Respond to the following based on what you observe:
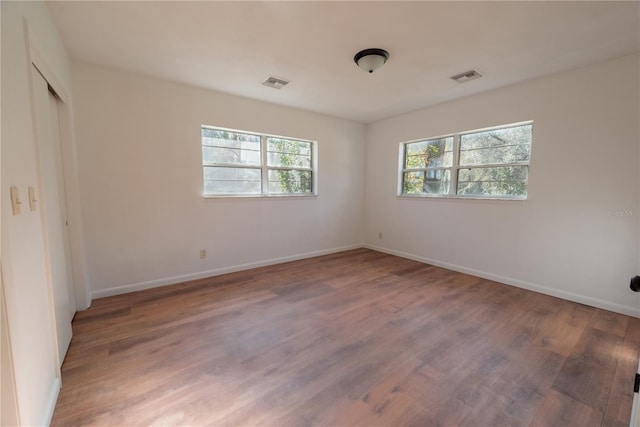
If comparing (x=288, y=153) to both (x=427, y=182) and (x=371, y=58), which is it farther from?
(x=427, y=182)

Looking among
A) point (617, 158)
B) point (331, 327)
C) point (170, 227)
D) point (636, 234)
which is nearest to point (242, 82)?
point (170, 227)

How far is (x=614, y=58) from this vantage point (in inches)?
100

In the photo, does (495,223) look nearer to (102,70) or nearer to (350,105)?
(350,105)

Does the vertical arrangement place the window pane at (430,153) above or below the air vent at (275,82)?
below

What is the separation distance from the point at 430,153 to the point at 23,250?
4.56 m

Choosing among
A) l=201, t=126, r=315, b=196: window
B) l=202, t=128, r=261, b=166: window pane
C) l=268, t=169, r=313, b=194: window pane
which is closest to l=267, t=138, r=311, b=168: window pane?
l=201, t=126, r=315, b=196: window

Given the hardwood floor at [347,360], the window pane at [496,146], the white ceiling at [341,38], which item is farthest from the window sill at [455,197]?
the white ceiling at [341,38]

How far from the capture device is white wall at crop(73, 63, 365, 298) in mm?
2814

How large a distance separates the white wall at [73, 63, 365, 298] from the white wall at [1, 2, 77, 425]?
1295mm

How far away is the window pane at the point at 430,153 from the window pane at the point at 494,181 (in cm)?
33

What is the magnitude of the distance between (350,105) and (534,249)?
3097 millimetres

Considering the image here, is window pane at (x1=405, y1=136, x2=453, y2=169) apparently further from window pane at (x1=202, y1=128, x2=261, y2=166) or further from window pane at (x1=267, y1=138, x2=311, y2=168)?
window pane at (x1=202, y1=128, x2=261, y2=166)

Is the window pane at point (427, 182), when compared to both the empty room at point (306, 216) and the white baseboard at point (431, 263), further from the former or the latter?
the white baseboard at point (431, 263)

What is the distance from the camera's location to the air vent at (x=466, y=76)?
2.90m
